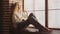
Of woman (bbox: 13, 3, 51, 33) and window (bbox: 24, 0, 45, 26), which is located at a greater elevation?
window (bbox: 24, 0, 45, 26)

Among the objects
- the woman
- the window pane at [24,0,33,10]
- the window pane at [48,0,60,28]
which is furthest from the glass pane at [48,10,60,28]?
the woman

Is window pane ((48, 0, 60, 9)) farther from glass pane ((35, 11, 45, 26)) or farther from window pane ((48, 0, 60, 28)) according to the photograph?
glass pane ((35, 11, 45, 26))

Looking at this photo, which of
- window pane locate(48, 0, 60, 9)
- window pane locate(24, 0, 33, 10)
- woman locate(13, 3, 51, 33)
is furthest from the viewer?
window pane locate(24, 0, 33, 10)

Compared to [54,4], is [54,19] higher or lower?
lower

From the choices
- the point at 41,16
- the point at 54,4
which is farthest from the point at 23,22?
the point at 54,4

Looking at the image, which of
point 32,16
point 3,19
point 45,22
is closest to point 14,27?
point 32,16

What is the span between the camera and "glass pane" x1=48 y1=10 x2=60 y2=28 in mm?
2398

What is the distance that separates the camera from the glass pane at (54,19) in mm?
2398

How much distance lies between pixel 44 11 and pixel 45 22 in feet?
0.55

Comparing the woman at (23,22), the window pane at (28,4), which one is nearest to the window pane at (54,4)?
the window pane at (28,4)

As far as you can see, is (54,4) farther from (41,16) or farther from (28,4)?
(28,4)

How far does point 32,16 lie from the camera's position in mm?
1896

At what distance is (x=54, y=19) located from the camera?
7.97 feet

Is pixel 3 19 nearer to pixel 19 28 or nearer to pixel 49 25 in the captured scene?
pixel 19 28
